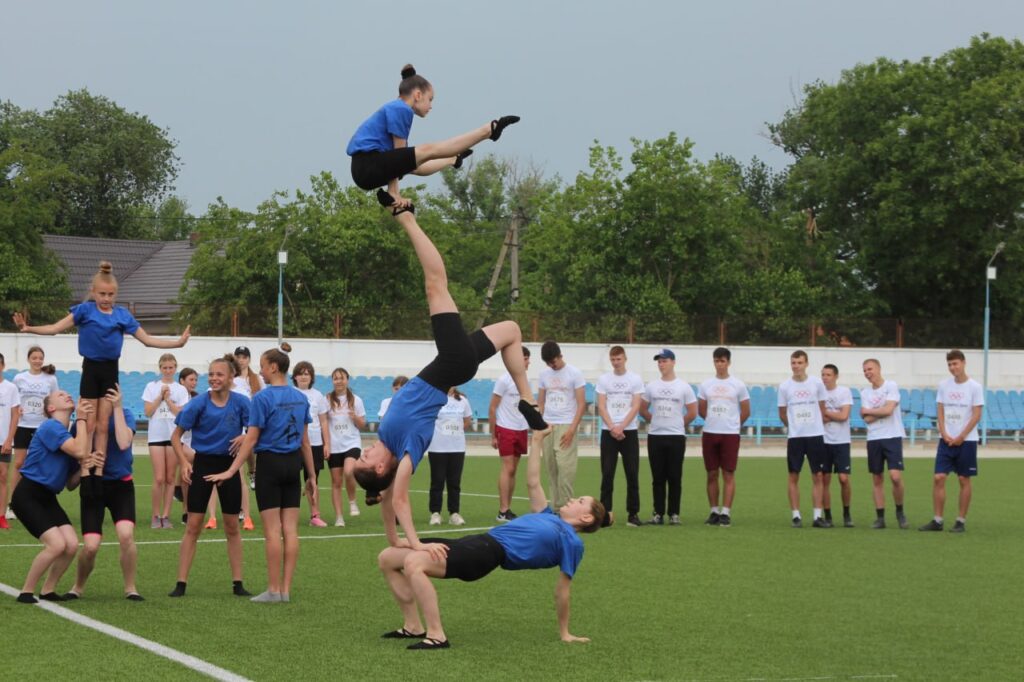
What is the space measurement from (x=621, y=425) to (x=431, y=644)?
8.26 m

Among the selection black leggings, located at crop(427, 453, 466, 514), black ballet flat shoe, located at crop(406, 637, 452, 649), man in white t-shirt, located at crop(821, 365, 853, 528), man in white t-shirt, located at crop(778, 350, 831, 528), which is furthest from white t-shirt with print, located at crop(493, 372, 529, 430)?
black ballet flat shoe, located at crop(406, 637, 452, 649)

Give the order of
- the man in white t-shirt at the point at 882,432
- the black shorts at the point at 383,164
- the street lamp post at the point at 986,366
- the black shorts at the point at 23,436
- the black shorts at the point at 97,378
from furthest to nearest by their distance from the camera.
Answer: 1. the street lamp post at the point at 986,366
2. the man in white t-shirt at the point at 882,432
3. the black shorts at the point at 23,436
4. the black shorts at the point at 97,378
5. the black shorts at the point at 383,164

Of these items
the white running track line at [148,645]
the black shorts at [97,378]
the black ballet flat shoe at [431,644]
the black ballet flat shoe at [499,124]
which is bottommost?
the white running track line at [148,645]

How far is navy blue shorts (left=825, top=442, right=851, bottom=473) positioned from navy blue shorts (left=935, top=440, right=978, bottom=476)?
3.63ft

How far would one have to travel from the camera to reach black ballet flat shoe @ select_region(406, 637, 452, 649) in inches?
327

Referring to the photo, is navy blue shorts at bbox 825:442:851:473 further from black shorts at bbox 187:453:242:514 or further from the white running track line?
the white running track line

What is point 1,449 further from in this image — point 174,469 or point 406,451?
point 406,451

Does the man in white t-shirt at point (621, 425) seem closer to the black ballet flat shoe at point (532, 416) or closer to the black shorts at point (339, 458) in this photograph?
the black shorts at point (339, 458)

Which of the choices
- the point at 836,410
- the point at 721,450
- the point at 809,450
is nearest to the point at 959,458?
the point at 836,410

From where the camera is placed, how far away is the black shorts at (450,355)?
8734 millimetres

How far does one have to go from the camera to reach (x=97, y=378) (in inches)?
411

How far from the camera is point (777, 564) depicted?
13.0 metres

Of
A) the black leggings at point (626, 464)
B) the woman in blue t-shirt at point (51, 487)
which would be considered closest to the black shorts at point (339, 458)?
the black leggings at point (626, 464)

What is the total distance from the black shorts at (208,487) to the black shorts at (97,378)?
905mm
